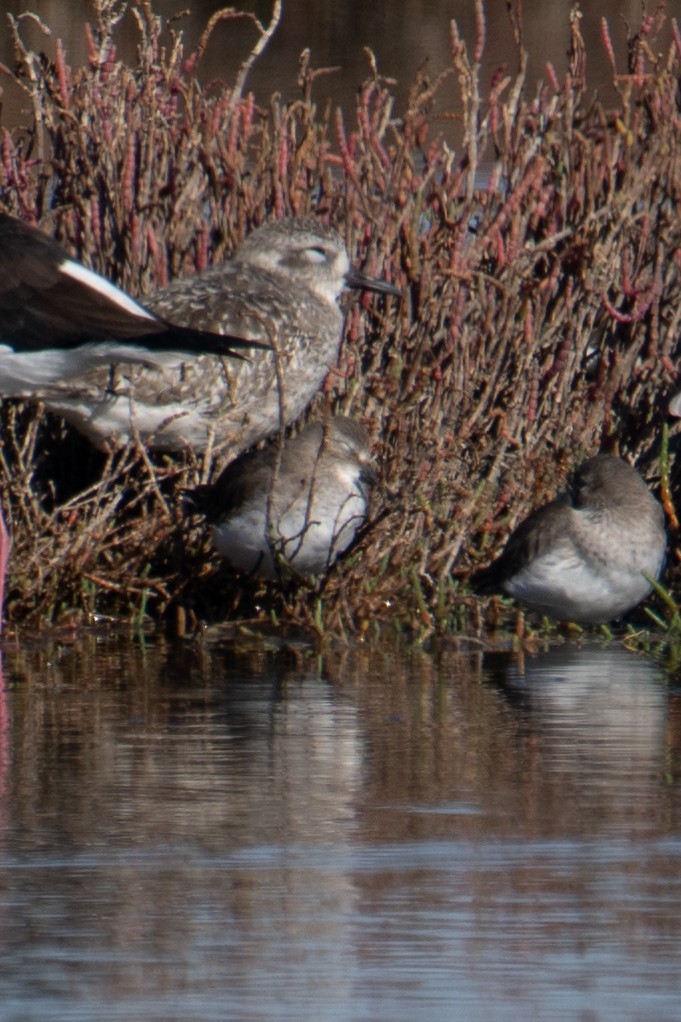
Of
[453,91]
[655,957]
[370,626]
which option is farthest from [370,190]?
[453,91]

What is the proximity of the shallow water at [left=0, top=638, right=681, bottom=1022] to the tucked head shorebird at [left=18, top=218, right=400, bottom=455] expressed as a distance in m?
1.08

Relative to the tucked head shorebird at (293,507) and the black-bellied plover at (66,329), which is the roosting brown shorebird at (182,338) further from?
the tucked head shorebird at (293,507)

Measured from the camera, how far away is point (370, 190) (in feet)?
26.6

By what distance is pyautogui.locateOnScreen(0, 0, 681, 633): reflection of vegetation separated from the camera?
7281mm

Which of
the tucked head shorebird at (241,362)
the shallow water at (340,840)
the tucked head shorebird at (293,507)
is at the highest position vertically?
the tucked head shorebird at (241,362)

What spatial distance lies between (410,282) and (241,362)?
2.42 feet

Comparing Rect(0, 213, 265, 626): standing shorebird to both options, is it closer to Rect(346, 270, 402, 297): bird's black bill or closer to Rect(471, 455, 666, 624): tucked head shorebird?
Rect(346, 270, 402, 297): bird's black bill

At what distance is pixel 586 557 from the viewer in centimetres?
689

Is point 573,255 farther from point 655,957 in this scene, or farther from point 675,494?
point 655,957

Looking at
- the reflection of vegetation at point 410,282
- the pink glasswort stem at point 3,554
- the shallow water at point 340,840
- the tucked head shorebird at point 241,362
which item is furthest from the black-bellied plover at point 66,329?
the shallow water at point 340,840

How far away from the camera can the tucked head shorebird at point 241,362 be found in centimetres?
733

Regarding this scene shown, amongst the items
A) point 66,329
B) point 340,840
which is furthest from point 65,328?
point 340,840

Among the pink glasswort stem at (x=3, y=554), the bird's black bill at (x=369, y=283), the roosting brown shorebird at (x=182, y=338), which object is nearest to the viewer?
the roosting brown shorebird at (x=182, y=338)

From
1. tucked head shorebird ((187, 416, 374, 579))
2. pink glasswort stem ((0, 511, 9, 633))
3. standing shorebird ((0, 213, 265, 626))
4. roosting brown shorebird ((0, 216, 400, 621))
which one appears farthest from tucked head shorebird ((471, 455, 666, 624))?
pink glasswort stem ((0, 511, 9, 633))
